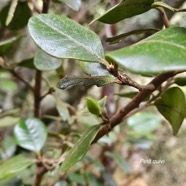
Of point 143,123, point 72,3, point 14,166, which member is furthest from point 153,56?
point 143,123

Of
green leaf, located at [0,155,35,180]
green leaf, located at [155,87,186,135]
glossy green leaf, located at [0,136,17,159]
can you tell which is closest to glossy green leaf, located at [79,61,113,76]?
green leaf, located at [155,87,186,135]

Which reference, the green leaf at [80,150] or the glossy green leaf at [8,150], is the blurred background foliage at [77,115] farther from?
the green leaf at [80,150]

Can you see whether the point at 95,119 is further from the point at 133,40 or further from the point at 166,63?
the point at 166,63

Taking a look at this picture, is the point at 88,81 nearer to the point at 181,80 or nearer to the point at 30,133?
the point at 181,80

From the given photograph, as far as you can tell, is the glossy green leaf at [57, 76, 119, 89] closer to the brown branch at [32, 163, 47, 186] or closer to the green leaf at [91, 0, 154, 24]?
the green leaf at [91, 0, 154, 24]

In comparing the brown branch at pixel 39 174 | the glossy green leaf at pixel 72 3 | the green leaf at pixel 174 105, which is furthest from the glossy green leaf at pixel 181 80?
the brown branch at pixel 39 174

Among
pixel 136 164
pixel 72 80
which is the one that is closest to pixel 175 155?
pixel 136 164
